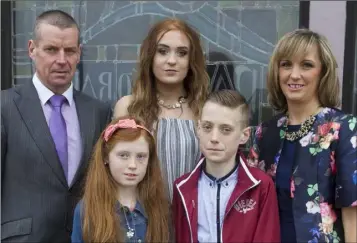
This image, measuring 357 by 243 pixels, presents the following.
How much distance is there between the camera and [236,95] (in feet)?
7.33

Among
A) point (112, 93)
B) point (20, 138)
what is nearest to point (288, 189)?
point (20, 138)

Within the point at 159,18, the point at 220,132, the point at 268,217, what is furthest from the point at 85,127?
the point at 159,18

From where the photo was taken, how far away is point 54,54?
7.83ft

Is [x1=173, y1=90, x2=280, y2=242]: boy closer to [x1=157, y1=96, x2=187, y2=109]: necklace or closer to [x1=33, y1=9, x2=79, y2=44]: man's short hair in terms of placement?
[x1=157, y1=96, x2=187, y2=109]: necklace

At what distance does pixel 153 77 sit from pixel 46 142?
0.62 metres

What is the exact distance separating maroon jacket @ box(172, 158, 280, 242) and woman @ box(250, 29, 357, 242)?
3.3 inches

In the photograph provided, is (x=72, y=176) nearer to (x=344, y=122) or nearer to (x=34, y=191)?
(x=34, y=191)

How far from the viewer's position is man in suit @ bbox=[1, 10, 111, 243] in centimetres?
230

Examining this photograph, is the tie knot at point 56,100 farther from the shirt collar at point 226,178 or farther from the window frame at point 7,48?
the window frame at point 7,48

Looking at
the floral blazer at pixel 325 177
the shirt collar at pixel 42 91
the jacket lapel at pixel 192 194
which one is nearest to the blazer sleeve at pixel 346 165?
the floral blazer at pixel 325 177

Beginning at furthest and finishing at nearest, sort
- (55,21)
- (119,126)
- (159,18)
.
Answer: (159,18), (55,21), (119,126)

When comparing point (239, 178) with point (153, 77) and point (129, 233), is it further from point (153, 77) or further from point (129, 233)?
point (153, 77)

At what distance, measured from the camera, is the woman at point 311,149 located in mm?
2053

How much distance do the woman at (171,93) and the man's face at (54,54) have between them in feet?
1.09
